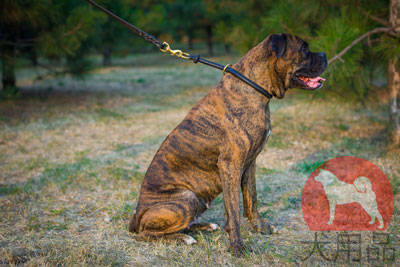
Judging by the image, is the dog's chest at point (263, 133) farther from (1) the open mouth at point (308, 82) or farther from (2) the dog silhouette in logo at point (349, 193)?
(2) the dog silhouette in logo at point (349, 193)

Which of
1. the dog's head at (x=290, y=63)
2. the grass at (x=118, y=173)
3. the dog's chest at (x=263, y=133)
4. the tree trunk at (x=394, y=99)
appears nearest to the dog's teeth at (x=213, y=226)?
the grass at (x=118, y=173)

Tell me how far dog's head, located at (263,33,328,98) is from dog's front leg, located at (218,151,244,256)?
581 millimetres

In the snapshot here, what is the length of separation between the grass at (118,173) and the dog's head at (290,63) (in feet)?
4.00

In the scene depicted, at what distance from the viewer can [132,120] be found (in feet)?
24.5

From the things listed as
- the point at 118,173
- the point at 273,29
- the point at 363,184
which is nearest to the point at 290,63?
the point at 363,184

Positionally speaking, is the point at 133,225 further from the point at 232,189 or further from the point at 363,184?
the point at 363,184

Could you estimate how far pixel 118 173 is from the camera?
452 centimetres

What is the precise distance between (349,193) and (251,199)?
138 centimetres

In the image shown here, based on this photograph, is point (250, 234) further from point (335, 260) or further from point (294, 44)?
point (294, 44)

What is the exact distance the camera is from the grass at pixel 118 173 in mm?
2658

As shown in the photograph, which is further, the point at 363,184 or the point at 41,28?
the point at 41,28

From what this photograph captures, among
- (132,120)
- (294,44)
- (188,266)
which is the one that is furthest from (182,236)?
(132,120)

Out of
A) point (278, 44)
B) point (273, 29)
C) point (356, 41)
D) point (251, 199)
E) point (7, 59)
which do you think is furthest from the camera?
point (7, 59)

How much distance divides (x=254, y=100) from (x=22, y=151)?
4.29 metres
